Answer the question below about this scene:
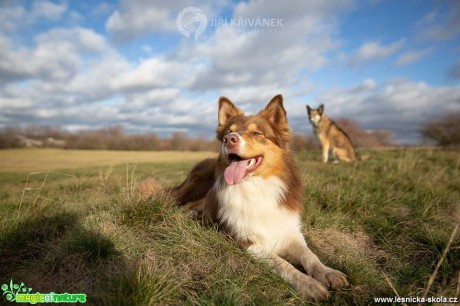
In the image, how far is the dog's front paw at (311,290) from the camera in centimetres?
258

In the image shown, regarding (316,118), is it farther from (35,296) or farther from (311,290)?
(35,296)

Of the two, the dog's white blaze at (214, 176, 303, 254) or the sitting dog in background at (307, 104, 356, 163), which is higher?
the sitting dog in background at (307, 104, 356, 163)

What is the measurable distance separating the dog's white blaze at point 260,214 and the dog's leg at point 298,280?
0.24 m

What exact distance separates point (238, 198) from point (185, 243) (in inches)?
36.1

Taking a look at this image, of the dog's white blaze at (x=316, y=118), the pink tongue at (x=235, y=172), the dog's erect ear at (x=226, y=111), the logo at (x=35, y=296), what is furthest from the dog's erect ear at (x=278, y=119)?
the dog's white blaze at (x=316, y=118)

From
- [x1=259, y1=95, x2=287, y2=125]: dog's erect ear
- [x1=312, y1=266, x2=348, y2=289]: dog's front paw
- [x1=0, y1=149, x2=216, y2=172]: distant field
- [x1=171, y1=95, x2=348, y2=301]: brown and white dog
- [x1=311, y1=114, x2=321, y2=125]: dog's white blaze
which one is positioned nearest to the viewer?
[x1=312, y1=266, x2=348, y2=289]: dog's front paw

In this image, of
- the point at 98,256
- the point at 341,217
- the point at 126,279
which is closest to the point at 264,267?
the point at 126,279

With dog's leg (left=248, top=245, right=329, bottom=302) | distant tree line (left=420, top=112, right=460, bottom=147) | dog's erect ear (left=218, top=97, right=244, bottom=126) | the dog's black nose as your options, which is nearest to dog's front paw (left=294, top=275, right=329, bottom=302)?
dog's leg (left=248, top=245, right=329, bottom=302)

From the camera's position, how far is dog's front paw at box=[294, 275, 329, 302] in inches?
101

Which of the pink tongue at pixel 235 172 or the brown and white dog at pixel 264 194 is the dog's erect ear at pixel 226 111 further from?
the pink tongue at pixel 235 172

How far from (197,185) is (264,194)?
2.40 meters

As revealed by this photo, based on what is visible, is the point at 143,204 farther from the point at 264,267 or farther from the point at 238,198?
the point at 264,267

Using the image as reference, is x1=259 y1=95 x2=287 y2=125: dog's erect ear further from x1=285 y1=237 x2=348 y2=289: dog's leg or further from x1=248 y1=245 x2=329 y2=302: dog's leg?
x1=248 y1=245 x2=329 y2=302: dog's leg

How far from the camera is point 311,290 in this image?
262 centimetres
